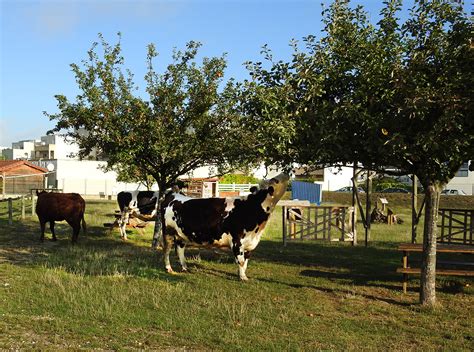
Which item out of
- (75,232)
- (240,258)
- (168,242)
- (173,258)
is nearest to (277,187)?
(240,258)

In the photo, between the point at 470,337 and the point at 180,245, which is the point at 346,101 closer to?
the point at 470,337

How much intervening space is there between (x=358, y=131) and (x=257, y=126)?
1825mm

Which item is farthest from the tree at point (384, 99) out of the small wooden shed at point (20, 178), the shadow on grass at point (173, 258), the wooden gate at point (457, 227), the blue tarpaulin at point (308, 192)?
the small wooden shed at point (20, 178)

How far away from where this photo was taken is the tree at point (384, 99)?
26.4 feet

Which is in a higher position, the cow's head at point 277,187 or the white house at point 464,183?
the white house at point 464,183

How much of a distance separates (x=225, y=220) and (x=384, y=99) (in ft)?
15.5

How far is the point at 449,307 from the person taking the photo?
910cm

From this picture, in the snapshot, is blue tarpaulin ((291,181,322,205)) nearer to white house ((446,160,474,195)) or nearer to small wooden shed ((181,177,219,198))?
small wooden shed ((181,177,219,198))

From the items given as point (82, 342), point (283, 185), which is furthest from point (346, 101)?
point (82, 342)

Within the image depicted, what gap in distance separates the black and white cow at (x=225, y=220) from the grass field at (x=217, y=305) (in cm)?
75

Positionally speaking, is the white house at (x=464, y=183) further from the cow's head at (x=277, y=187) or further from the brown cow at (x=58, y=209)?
the cow's head at (x=277, y=187)

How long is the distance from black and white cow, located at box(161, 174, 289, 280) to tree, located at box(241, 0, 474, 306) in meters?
2.09

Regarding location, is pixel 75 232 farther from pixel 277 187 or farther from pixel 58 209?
pixel 277 187

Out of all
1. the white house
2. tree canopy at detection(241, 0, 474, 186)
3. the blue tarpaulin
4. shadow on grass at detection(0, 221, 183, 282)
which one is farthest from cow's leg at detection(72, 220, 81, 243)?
the white house
